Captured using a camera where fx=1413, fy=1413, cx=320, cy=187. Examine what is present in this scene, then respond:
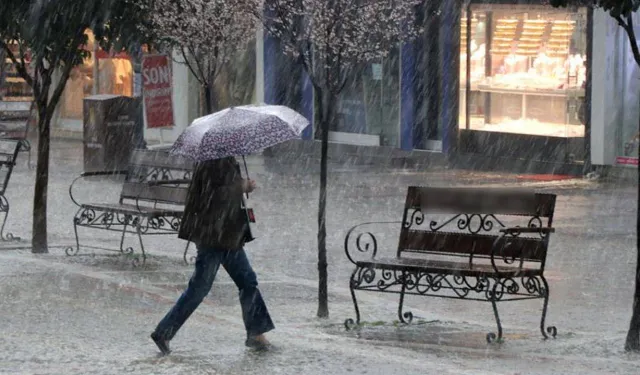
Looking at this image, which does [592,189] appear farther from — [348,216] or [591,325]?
[591,325]

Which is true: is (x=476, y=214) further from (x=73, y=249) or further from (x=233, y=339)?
(x=73, y=249)

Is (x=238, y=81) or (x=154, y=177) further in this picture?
(x=238, y=81)

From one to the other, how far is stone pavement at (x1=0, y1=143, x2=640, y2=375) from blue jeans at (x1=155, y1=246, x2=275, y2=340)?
0.19m

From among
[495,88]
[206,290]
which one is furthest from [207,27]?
[206,290]

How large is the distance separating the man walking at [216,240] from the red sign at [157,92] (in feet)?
54.8

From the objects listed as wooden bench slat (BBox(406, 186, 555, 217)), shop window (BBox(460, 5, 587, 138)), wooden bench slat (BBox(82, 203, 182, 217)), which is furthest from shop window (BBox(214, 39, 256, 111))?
wooden bench slat (BBox(406, 186, 555, 217))

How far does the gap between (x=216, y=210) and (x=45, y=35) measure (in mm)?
5221

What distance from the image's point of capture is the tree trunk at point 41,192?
45.0ft

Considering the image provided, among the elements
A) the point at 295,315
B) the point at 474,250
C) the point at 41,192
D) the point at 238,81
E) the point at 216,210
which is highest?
the point at 238,81

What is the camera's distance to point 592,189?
20.7 m

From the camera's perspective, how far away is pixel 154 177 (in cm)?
1504

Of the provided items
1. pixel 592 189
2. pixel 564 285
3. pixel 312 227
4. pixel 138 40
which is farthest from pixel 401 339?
pixel 592 189

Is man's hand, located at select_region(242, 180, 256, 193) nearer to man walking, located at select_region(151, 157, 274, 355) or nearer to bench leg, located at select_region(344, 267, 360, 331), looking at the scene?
man walking, located at select_region(151, 157, 274, 355)

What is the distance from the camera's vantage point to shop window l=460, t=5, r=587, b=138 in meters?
23.5
